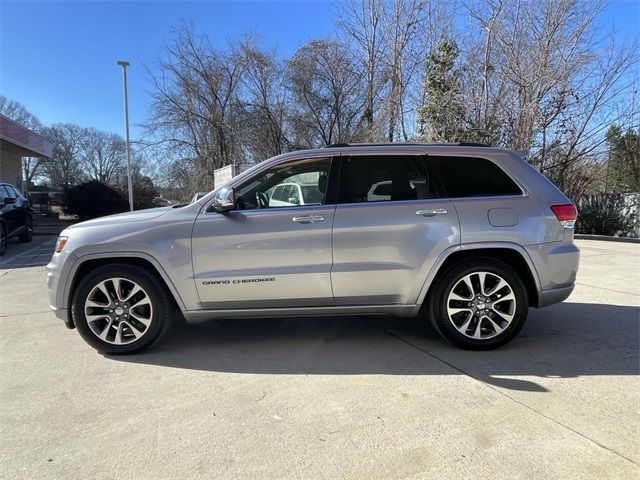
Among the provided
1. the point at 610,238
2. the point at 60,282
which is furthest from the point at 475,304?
the point at 610,238

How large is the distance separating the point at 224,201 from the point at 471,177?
2326 mm

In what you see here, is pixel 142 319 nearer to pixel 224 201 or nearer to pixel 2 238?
pixel 224 201

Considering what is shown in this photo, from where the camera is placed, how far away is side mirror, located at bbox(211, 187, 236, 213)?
4.06 m

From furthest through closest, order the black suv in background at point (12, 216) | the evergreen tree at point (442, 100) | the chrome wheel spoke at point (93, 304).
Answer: the evergreen tree at point (442, 100) < the black suv in background at point (12, 216) < the chrome wheel spoke at point (93, 304)

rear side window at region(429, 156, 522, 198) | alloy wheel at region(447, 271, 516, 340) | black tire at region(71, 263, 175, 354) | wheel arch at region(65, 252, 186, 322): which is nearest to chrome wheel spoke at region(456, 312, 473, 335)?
alloy wheel at region(447, 271, 516, 340)

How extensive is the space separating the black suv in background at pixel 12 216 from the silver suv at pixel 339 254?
9.25 m

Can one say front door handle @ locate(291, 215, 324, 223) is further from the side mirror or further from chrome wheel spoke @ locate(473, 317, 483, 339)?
chrome wheel spoke @ locate(473, 317, 483, 339)

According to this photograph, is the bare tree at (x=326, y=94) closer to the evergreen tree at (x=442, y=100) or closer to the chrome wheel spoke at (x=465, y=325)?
the evergreen tree at (x=442, y=100)

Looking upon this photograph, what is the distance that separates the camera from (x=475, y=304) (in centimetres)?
421

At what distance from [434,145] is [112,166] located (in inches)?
2710

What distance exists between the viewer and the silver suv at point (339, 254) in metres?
4.09

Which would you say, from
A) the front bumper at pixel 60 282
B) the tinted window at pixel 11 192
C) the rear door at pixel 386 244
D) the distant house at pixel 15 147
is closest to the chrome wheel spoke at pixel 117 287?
the front bumper at pixel 60 282

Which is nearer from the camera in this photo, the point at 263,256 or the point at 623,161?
the point at 263,256

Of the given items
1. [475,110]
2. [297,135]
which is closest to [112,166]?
[297,135]
